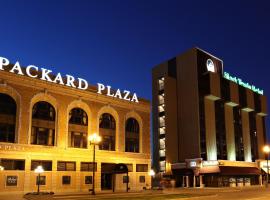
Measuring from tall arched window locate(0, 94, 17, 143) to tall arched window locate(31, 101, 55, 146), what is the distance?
Result: 9.16 feet

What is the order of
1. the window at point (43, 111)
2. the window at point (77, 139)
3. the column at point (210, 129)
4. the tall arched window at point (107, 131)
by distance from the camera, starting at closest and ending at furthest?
the window at point (43, 111)
the window at point (77, 139)
the tall arched window at point (107, 131)
the column at point (210, 129)

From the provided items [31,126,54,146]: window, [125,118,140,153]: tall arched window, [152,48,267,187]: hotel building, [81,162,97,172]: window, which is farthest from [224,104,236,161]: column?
[31,126,54,146]: window

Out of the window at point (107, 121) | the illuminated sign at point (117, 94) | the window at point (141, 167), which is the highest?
the illuminated sign at point (117, 94)

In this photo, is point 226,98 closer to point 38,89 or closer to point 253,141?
point 253,141

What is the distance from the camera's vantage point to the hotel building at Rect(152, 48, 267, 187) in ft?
249

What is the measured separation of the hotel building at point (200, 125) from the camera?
75750mm

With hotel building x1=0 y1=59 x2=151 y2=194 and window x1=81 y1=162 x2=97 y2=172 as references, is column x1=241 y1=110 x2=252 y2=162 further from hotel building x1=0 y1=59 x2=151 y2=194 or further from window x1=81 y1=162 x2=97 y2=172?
window x1=81 y1=162 x2=97 y2=172

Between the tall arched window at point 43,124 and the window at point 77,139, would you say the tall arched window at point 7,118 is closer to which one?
the tall arched window at point 43,124

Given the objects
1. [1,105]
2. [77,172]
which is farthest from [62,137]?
[1,105]

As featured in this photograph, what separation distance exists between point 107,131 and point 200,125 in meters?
28.2

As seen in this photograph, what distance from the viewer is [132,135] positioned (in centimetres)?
6100

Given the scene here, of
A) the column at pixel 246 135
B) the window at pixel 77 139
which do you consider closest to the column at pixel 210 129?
the column at pixel 246 135

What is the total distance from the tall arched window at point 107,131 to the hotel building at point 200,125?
23.2m

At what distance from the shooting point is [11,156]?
146 feet
